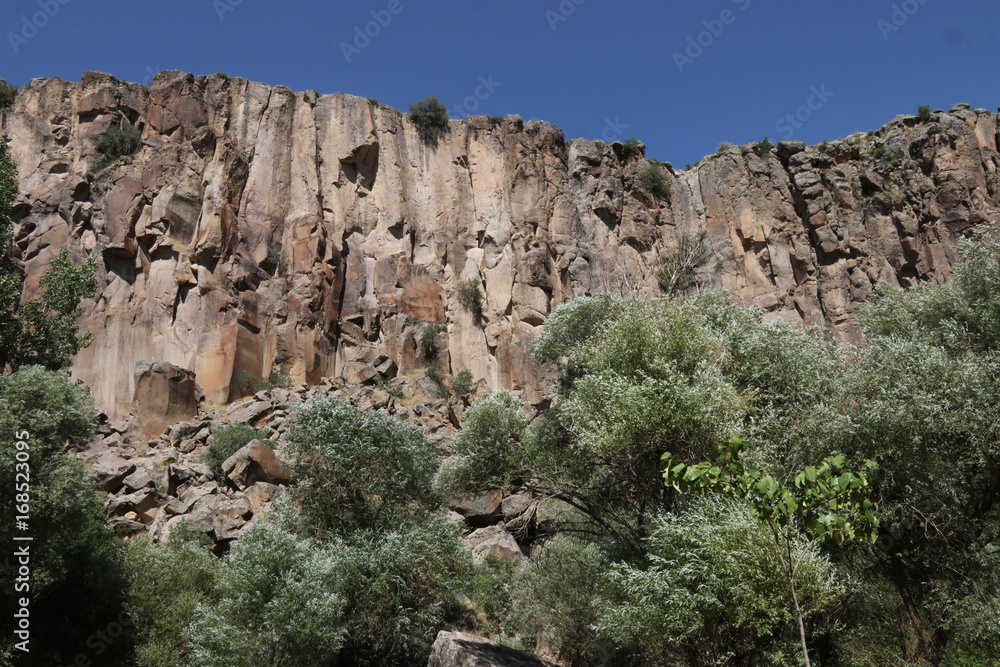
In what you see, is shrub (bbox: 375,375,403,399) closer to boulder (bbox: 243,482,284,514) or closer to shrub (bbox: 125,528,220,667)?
boulder (bbox: 243,482,284,514)

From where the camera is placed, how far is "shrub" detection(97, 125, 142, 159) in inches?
1590

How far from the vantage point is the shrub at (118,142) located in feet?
132

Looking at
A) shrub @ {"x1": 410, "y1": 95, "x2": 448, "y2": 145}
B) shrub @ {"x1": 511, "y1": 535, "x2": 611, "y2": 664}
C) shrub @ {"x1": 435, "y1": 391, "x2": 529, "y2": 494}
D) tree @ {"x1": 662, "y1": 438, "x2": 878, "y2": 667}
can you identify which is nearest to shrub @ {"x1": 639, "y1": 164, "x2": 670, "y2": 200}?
shrub @ {"x1": 410, "y1": 95, "x2": 448, "y2": 145}

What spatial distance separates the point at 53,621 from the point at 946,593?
739 inches

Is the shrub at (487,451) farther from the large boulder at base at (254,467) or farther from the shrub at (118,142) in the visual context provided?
the shrub at (118,142)

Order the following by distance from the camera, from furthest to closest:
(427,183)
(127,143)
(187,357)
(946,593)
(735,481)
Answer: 1. (427,183)
2. (127,143)
3. (187,357)
4. (946,593)
5. (735,481)

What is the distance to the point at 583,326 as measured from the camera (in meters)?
19.1

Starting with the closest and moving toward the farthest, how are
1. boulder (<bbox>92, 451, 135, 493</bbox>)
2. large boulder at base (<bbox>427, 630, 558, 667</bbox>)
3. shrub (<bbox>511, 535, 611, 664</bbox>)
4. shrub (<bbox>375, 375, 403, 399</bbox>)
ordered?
large boulder at base (<bbox>427, 630, 558, 667</bbox>)
shrub (<bbox>511, 535, 611, 664</bbox>)
boulder (<bbox>92, 451, 135, 493</bbox>)
shrub (<bbox>375, 375, 403, 399</bbox>)

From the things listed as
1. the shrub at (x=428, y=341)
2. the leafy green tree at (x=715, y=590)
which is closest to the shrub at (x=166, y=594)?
the leafy green tree at (x=715, y=590)

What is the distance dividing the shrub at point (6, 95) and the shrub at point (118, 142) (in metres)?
6.57

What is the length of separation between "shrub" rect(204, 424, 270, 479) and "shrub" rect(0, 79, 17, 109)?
27.8 meters

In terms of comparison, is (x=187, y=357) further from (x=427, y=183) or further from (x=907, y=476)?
(x=907, y=476)

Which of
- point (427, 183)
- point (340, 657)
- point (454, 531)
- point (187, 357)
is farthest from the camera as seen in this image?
point (427, 183)

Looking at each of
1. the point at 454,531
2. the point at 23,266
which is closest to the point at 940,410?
the point at 454,531
